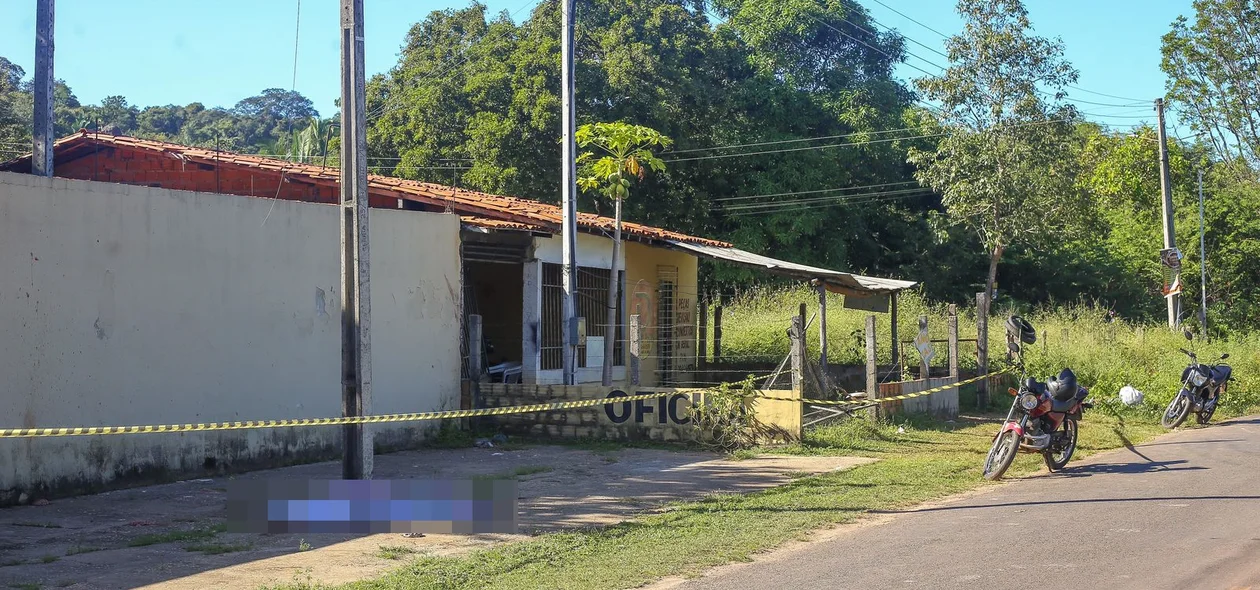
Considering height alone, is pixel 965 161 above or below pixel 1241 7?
below

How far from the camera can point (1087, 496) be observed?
9.75 m

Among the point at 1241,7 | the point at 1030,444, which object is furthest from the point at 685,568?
the point at 1241,7

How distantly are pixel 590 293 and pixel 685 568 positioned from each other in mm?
11435

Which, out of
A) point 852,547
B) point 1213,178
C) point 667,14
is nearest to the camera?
point 852,547

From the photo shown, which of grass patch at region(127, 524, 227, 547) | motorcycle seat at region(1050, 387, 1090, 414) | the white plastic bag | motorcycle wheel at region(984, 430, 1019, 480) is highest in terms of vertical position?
motorcycle seat at region(1050, 387, 1090, 414)

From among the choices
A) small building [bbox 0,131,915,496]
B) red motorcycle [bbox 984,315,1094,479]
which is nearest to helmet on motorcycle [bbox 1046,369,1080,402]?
red motorcycle [bbox 984,315,1094,479]

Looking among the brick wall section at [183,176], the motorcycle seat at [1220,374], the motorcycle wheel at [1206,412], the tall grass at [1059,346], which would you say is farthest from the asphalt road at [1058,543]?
the brick wall section at [183,176]

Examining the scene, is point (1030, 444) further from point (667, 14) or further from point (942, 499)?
point (667, 14)

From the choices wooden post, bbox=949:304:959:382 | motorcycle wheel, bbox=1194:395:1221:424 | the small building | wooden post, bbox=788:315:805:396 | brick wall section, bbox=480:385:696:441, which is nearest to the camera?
the small building

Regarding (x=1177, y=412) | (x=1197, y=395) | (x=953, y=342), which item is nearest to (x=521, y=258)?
(x=953, y=342)

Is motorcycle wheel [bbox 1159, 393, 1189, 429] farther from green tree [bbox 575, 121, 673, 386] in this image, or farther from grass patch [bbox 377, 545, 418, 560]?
grass patch [bbox 377, 545, 418, 560]

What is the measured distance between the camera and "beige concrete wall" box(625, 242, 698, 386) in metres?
19.7

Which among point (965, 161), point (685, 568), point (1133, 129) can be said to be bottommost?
point (685, 568)

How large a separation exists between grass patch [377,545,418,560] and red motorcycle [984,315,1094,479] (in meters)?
6.07
